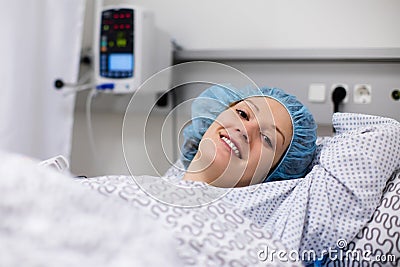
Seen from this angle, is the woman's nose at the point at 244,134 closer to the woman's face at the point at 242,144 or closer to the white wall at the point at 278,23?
the woman's face at the point at 242,144

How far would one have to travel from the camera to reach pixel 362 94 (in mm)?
1801

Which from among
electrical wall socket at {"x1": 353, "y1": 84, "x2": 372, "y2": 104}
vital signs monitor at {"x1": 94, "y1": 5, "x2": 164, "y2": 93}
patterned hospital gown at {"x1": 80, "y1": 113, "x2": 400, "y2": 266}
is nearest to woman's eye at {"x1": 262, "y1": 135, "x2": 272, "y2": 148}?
patterned hospital gown at {"x1": 80, "y1": 113, "x2": 400, "y2": 266}

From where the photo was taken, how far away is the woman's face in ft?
4.16

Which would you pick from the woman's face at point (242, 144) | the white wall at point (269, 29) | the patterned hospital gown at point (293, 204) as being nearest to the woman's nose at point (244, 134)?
the woman's face at point (242, 144)

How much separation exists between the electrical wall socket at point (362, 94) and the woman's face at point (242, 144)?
559mm

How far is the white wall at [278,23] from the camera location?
1.82 m

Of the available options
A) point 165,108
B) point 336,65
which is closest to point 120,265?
point 165,108

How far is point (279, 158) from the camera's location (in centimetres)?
138

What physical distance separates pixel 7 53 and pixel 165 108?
665 millimetres

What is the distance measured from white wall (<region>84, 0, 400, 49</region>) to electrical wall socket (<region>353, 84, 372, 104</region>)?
0.16m

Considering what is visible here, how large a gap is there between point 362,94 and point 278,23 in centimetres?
42

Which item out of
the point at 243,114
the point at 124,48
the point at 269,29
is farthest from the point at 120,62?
the point at 243,114

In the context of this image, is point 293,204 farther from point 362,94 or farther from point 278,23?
point 278,23

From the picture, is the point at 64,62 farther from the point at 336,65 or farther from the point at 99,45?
the point at 336,65
